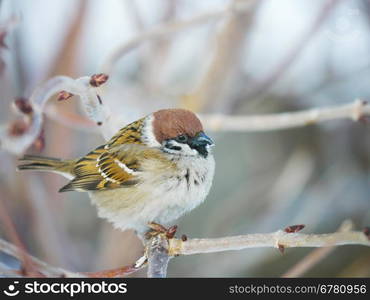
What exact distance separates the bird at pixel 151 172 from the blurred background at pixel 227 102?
0.67 metres

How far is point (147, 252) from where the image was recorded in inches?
72.7

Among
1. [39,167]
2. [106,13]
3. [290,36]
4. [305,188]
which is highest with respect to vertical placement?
[106,13]

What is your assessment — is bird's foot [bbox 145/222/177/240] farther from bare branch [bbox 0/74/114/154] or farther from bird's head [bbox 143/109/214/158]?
bare branch [bbox 0/74/114/154]

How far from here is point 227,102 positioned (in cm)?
360

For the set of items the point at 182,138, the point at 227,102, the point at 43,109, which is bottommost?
the point at 43,109

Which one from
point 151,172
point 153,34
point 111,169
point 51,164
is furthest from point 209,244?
point 153,34

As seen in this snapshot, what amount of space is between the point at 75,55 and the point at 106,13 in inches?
19.1

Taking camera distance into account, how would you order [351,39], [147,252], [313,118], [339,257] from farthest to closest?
[339,257], [351,39], [313,118], [147,252]

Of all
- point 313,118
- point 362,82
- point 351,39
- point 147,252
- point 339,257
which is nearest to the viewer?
point 147,252

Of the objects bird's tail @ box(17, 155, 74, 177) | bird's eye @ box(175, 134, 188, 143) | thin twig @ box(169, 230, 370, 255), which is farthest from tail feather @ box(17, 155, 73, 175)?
thin twig @ box(169, 230, 370, 255)

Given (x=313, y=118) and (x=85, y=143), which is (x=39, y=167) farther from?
(x=85, y=143)

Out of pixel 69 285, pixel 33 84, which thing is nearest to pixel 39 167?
pixel 69 285

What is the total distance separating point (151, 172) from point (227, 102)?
1.54m

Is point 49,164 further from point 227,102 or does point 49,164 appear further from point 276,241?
point 227,102
